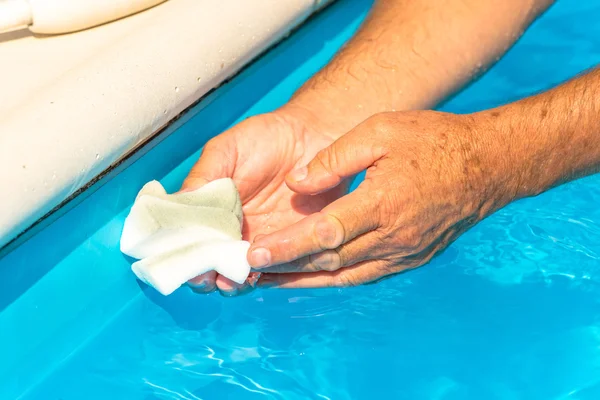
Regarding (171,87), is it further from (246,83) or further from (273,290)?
(273,290)

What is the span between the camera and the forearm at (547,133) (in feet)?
4.99

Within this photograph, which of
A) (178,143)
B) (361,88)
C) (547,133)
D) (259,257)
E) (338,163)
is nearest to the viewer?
(259,257)

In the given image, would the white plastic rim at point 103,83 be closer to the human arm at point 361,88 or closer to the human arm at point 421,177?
the human arm at point 361,88

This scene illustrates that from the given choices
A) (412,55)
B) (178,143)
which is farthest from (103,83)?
(412,55)

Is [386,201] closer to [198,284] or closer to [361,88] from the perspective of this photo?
[198,284]

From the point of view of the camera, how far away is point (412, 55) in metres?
1.92

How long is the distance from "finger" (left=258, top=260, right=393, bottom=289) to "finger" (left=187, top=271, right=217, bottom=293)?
0.31 ft

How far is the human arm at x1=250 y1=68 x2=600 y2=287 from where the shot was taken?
136cm

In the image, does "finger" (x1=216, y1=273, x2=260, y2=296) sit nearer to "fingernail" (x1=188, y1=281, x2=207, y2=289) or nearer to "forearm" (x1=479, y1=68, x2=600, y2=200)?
"fingernail" (x1=188, y1=281, x2=207, y2=289)

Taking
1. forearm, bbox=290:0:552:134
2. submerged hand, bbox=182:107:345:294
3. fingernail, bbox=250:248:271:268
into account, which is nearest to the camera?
fingernail, bbox=250:248:271:268

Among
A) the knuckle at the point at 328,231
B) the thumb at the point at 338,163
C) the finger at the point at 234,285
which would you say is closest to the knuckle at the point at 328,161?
the thumb at the point at 338,163

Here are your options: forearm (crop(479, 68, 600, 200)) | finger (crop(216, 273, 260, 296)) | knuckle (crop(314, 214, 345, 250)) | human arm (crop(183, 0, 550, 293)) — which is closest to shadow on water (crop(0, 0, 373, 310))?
human arm (crop(183, 0, 550, 293))

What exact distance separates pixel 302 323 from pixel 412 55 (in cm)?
76

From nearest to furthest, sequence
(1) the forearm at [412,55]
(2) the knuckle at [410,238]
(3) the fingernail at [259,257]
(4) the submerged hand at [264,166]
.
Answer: (3) the fingernail at [259,257], (2) the knuckle at [410,238], (4) the submerged hand at [264,166], (1) the forearm at [412,55]
